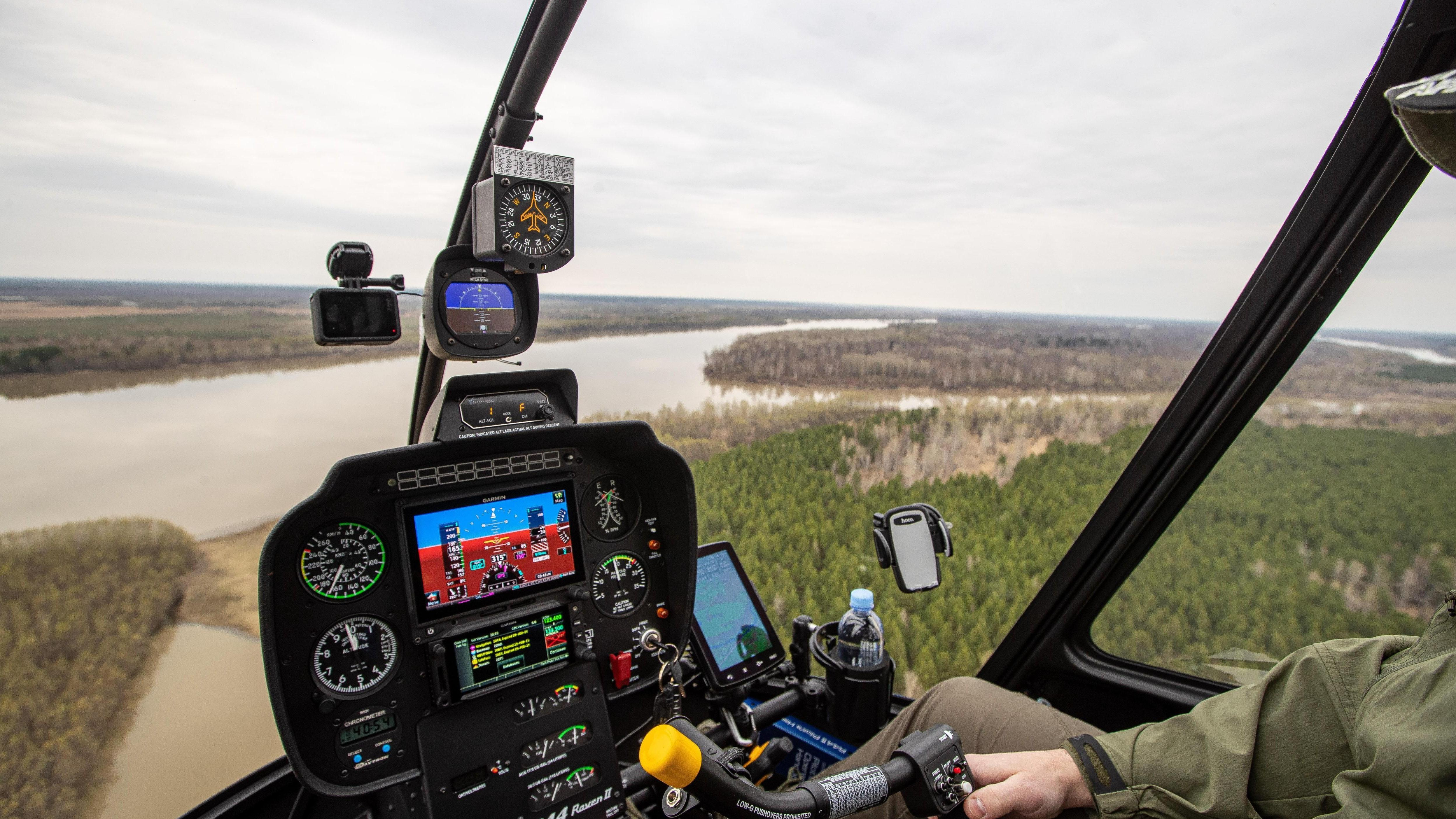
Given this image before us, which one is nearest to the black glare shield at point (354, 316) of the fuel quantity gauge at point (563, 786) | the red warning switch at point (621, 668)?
the red warning switch at point (621, 668)

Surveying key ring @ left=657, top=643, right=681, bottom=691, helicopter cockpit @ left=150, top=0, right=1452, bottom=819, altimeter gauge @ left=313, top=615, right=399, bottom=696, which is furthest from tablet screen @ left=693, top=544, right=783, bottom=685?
altimeter gauge @ left=313, top=615, right=399, bottom=696

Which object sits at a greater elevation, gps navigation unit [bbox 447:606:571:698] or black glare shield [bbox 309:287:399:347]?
black glare shield [bbox 309:287:399:347]

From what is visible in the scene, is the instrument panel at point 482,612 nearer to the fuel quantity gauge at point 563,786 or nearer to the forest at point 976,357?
the fuel quantity gauge at point 563,786

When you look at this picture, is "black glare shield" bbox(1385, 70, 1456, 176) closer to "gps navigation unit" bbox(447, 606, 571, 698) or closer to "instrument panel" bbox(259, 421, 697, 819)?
"instrument panel" bbox(259, 421, 697, 819)

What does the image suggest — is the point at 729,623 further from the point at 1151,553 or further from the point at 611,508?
the point at 1151,553

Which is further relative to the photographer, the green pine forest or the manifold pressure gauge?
the green pine forest

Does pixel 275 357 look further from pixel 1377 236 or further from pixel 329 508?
pixel 1377 236

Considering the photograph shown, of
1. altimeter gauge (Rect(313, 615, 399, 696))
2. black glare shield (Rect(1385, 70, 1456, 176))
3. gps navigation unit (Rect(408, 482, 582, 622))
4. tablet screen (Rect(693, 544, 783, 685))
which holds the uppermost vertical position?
black glare shield (Rect(1385, 70, 1456, 176))

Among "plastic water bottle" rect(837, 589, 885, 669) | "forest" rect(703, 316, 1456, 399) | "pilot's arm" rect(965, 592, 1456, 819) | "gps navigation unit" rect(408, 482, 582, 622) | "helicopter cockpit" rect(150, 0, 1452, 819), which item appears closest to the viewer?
"pilot's arm" rect(965, 592, 1456, 819)
